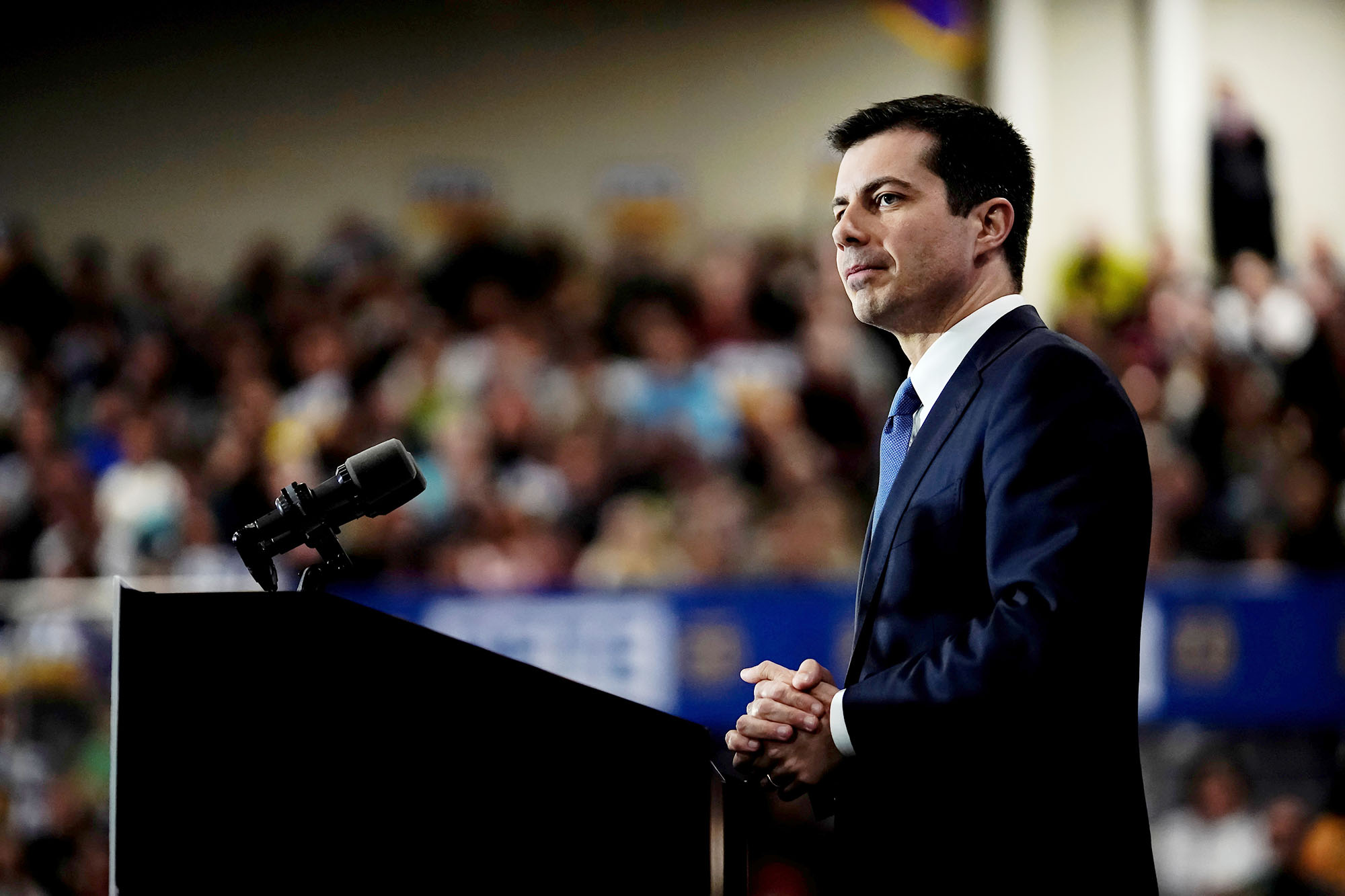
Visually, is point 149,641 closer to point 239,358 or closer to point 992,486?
point 992,486

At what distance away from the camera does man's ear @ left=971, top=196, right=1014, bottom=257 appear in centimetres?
183

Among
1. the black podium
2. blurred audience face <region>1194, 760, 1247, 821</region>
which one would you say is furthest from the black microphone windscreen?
Answer: blurred audience face <region>1194, 760, 1247, 821</region>

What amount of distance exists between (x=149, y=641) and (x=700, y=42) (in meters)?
9.04

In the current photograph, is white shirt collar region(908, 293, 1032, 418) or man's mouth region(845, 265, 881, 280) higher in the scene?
man's mouth region(845, 265, 881, 280)

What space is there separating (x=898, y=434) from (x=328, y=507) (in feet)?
2.42

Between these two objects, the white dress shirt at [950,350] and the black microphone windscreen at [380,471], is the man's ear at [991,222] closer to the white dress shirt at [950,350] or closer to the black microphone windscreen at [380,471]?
the white dress shirt at [950,350]

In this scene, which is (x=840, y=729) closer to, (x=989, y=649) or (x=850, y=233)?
(x=989, y=649)

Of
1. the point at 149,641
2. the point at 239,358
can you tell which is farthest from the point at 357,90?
the point at 149,641

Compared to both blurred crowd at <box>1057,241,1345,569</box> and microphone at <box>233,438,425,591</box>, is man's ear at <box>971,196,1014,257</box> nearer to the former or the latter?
microphone at <box>233,438,425,591</box>

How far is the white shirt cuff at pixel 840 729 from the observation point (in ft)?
5.26

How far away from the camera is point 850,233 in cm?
182

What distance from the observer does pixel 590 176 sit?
9875 millimetres

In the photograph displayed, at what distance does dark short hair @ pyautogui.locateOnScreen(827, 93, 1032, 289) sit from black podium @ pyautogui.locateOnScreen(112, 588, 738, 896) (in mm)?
796

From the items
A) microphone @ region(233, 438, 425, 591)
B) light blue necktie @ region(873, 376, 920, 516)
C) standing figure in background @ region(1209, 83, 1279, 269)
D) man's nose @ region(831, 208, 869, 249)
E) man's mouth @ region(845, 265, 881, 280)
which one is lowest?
microphone @ region(233, 438, 425, 591)
